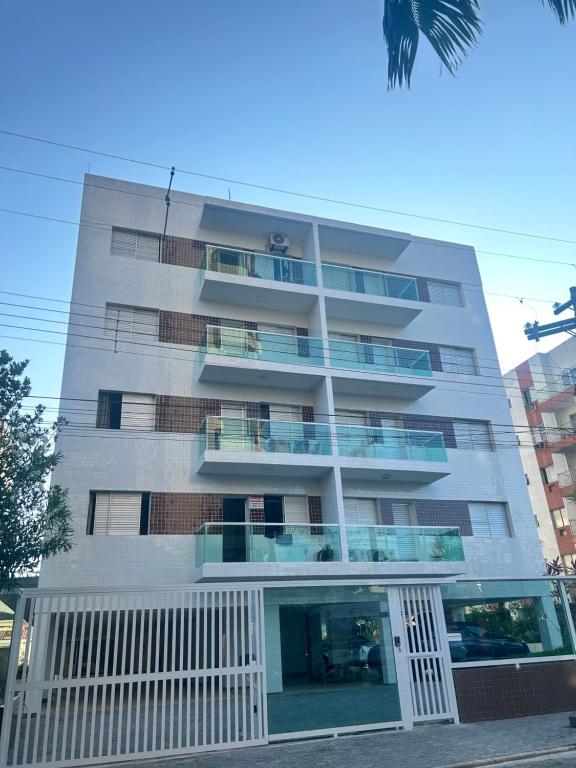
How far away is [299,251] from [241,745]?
17.3 m

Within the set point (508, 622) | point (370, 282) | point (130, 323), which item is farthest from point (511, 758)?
point (370, 282)

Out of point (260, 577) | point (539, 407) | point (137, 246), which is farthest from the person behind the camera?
point (539, 407)

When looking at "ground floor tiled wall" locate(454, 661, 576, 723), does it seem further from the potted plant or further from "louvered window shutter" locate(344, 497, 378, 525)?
"louvered window shutter" locate(344, 497, 378, 525)

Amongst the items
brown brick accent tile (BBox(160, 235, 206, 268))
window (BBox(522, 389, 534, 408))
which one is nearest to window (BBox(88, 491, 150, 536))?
brown brick accent tile (BBox(160, 235, 206, 268))

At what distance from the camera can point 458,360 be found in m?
22.2

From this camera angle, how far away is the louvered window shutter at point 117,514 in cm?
1584

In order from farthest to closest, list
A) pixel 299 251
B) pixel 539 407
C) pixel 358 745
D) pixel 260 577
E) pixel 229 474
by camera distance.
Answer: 1. pixel 539 407
2. pixel 299 251
3. pixel 229 474
4. pixel 260 577
5. pixel 358 745

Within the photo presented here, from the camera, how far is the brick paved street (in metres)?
6.86

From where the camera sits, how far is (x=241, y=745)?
7.82 meters

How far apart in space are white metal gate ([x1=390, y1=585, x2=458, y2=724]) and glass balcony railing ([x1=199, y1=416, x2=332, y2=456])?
324 inches

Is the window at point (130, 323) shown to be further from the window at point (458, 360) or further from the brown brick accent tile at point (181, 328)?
the window at point (458, 360)

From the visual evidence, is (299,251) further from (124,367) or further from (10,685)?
(10,685)

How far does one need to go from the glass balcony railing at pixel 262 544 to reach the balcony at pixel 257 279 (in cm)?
792

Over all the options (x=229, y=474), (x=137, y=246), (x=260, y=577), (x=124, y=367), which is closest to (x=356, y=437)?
(x=229, y=474)
